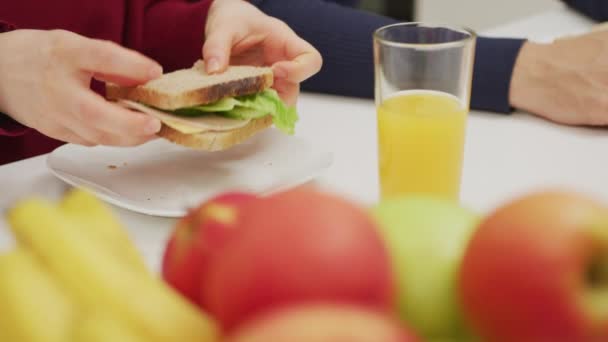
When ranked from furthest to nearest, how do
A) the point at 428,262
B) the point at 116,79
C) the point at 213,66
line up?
the point at 213,66 < the point at 116,79 < the point at 428,262

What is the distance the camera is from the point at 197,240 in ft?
1.28

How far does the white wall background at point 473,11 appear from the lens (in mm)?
3004

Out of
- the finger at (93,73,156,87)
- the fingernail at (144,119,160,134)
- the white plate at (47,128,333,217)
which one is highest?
the finger at (93,73,156,87)

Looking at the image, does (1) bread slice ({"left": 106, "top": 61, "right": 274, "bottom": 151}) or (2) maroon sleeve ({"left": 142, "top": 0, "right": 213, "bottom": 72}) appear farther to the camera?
(2) maroon sleeve ({"left": 142, "top": 0, "right": 213, "bottom": 72})

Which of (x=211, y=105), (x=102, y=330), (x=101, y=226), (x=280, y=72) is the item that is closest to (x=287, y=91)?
(x=280, y=72)

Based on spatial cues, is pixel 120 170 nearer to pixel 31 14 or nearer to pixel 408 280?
pixel 31 14

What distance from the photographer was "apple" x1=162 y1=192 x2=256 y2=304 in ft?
1.24

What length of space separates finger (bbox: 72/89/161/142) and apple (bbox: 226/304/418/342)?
0.57m

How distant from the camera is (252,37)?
1.14 meters

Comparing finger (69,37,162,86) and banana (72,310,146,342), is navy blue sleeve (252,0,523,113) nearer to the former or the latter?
finger (69,37,162,86)

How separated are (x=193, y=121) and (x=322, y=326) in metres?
0.68

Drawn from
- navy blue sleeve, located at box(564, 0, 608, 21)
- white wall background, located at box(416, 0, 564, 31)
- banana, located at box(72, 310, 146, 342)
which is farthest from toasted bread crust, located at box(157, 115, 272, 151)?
white wall background, located at box(416, 0, 564, 31)

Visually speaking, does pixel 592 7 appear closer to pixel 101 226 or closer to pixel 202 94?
pixel 202 94

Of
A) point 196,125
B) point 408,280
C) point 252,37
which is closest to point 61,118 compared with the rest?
point 196,125
